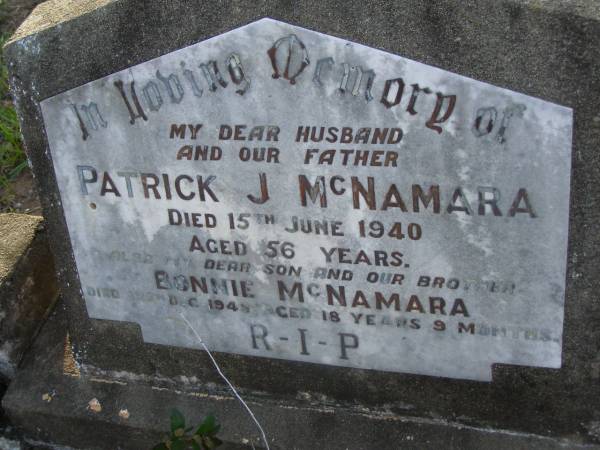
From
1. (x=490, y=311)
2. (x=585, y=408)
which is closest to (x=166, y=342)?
(x=490, y=311)

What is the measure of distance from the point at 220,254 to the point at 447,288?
700 millimetres

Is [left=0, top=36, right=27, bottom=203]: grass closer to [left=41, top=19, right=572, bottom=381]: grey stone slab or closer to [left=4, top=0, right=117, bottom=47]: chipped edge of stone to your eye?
[left=41, top=19, right=572, bottom=381]: grey stone slab

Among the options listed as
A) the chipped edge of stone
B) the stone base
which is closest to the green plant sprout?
the stone base

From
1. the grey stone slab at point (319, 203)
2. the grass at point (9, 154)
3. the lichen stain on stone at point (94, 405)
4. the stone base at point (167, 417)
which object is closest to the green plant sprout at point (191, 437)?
the stone base at point (167, 417)

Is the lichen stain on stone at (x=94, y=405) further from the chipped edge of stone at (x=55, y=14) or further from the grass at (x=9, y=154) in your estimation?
the grass at (x=9, y=154)

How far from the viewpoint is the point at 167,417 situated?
2.54 m

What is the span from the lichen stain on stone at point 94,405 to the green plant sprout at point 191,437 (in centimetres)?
48

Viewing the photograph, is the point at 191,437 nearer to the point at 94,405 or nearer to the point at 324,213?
the point at 94,405

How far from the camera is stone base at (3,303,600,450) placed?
7.56ft

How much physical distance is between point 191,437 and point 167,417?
1.05 ft

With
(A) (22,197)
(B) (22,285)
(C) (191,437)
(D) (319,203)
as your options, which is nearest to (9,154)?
(A) (22,197)

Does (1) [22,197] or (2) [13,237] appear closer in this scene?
(2) [13,237]

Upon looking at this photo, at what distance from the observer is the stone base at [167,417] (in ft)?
7.56

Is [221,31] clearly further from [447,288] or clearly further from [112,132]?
[447,288]
